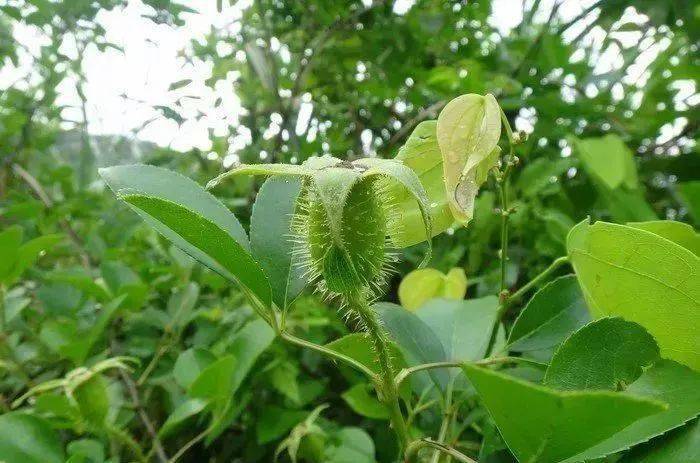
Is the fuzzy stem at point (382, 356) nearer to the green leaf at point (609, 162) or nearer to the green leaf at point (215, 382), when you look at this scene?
the green leaf at point (215, 382)

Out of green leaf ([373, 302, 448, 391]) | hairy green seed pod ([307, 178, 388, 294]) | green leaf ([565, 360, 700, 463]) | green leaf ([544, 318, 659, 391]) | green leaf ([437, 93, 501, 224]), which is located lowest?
green leaf ([373, 302, 448, 391])

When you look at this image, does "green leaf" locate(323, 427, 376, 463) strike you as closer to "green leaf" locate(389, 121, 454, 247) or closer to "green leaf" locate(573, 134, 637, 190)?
"green leaf" locate(389, 121, 454, 247)

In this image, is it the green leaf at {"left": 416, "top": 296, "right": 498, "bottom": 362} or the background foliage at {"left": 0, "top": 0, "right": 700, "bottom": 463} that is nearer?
the green leaf at {"left": 416, "top": 296, "right": 498, "bottom": 362}

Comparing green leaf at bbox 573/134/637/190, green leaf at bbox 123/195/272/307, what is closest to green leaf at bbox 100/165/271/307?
green leaf at bbox 123/195/272/307

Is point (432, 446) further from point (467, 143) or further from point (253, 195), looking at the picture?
point (253, 195)

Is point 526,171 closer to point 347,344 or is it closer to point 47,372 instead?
point 347,344

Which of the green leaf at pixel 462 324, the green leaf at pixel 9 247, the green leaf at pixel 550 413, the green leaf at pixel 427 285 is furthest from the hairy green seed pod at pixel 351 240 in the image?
the green leaf at pixel 9 247

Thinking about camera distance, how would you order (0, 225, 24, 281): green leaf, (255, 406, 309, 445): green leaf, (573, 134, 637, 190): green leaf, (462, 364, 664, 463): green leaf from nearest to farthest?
(462, 364, 664, 463): green leaf → (0, 225, 24, 281): green leaf → (255, 406, 309, 445): green leaf → (573, 134, 637, 190): green leaf
